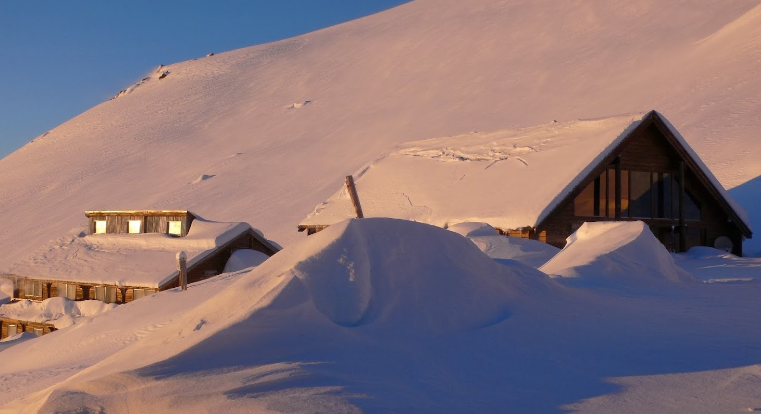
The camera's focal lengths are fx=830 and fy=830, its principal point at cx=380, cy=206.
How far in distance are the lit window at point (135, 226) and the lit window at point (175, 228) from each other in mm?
1472

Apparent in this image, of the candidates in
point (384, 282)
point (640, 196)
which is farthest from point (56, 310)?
point (384, 282)

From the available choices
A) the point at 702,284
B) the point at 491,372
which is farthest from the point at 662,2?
the point at 491,372

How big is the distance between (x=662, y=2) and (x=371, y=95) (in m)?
29.6

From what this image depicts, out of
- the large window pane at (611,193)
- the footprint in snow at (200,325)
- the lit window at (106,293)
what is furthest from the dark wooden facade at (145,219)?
the footprint in snow at (200,325)

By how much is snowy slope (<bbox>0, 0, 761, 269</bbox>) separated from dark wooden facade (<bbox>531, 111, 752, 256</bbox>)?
827 cm

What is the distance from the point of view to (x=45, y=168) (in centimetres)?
7662

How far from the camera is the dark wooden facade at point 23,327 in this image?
23.7 metres

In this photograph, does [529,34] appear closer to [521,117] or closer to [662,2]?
[662,2]

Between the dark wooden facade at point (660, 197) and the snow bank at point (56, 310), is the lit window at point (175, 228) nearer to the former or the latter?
the snow bank at point (56, 310)

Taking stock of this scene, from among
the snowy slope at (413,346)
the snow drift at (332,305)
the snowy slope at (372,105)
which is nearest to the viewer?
the snowy slope at (413,346)

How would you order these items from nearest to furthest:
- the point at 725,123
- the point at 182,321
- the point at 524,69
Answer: the point at 182,321
the point at 725,123
the point at 524,69

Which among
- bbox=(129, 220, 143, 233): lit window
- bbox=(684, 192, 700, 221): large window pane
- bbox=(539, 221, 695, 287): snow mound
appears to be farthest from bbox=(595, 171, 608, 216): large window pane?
bbox=(129, 220, 143, 233): lit window

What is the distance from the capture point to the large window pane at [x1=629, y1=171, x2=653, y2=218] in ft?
80.8

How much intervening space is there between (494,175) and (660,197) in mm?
5143
